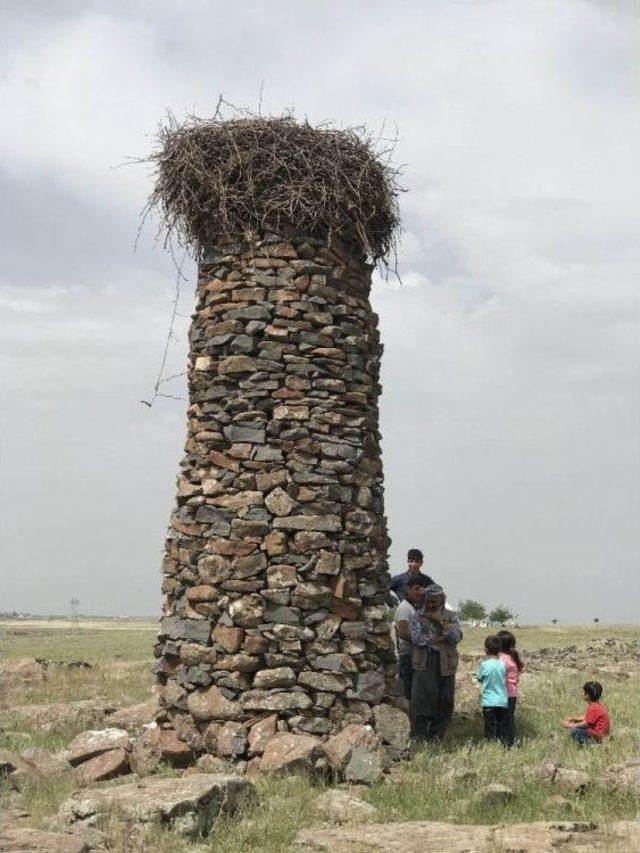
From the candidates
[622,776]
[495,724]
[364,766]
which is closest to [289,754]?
[364,766]

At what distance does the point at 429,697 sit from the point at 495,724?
700 millimetres

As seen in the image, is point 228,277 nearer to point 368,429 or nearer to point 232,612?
point 368,429

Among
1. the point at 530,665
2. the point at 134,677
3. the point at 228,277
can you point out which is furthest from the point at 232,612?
the point at 530,665

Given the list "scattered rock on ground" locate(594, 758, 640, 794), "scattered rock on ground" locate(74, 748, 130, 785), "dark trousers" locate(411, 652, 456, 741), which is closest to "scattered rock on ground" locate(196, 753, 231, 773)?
"scattered rock on ground" locate(74, 748, 130, 785)

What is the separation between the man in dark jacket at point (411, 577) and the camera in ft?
31.7

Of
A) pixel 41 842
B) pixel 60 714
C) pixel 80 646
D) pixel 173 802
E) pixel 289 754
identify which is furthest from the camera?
pixel 80 646

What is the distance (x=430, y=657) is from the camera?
30.7 feet

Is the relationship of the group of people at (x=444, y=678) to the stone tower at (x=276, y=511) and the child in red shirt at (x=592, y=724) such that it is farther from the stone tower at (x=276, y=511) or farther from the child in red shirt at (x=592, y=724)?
the stone tower at (x=276, y=511)

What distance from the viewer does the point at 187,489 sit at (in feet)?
29.2

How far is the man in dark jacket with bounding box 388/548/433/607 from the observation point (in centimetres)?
966

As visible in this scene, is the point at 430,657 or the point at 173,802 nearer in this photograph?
the point at 173,802

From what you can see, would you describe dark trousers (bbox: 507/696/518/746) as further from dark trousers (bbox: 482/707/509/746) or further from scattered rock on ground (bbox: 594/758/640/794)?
scattered rock on ground (bbox: 594/758/640/794)

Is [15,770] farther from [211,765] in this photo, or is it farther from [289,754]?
[289,754]

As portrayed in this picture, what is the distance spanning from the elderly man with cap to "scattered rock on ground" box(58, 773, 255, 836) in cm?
313
